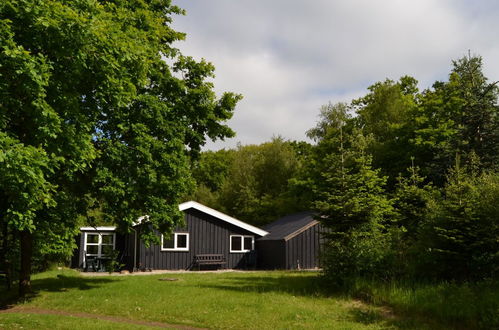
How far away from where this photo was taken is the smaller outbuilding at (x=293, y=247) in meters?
29.1

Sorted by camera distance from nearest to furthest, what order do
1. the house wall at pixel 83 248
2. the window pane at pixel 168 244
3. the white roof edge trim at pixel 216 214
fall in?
the window pane at pixel 168 244
the white roof edge trim at pixel 216 214
the house wall at pixel 83 248

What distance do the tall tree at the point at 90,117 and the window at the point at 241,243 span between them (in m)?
10.2

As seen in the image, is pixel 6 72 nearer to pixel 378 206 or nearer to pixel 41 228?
pixel 41 228

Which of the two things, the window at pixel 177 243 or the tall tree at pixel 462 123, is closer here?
the tall tree at pixel 462 123

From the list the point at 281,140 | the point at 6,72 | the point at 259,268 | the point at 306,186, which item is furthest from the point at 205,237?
the point at 281,140

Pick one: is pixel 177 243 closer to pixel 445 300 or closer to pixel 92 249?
pixel 92 249

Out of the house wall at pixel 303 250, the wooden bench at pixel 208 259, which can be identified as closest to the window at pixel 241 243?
the wooden bench at pixel 208 259

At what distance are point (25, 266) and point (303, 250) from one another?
1789 cm

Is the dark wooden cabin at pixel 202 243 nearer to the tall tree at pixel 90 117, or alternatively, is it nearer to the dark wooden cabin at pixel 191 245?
the dark wooden cabin at pixel 191 245

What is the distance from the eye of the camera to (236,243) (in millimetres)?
31328

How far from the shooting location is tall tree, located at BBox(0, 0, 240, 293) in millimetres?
10211

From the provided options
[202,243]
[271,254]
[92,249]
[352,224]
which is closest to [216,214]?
[202,243]

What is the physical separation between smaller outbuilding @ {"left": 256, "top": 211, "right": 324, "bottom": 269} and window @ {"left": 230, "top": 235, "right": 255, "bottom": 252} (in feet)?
3.08

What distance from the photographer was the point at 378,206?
15828mm
